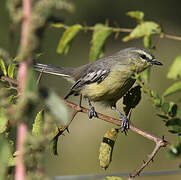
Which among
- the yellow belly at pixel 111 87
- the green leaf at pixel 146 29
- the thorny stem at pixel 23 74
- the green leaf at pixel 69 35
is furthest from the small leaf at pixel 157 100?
the yellow belly at pixel 111 87

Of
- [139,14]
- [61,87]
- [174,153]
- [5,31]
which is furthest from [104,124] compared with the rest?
[174,153]

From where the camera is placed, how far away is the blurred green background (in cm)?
805

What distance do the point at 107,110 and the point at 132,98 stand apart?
766cm

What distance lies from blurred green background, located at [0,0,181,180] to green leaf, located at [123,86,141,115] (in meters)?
4.00

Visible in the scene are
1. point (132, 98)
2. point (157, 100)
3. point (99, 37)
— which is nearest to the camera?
point (157, 100)

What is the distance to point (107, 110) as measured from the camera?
373 inches

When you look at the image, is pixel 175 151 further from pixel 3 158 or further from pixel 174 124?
pixel 3 158

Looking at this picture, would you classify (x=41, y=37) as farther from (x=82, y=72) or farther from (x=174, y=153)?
(x=82, y=72)

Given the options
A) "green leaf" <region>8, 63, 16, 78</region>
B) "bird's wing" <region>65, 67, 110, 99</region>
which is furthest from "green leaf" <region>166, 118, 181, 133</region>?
"bird's wing" <region>65, 67, 110, 99</region>

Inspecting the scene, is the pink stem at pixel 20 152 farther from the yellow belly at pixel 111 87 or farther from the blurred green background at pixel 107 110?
the blurred green background at pixel 107 110

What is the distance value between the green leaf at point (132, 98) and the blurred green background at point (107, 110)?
4.00 metres

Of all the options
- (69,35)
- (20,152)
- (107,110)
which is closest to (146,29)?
(69,35)

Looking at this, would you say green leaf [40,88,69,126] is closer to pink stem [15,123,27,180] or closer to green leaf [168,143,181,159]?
pink stem [15,123,27,180]

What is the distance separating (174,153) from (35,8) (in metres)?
0.65
